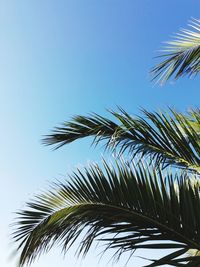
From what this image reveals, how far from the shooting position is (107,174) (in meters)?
2.77

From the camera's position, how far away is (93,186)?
2.79m

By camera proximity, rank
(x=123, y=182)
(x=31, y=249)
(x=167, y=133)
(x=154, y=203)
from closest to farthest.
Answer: (x=154, y=203) < (x=123, y=182) < (x=31, y=249) < (x=167, y=133)

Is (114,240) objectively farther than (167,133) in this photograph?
No

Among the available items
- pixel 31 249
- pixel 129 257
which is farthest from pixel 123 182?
pixel 31 249

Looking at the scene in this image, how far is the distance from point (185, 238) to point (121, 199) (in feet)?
1.64

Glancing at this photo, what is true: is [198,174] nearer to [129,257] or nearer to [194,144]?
[194,144]

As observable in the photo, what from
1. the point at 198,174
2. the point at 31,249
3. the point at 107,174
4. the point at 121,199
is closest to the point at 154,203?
the point at 121,199

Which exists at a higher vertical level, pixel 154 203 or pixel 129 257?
pixel 154 203

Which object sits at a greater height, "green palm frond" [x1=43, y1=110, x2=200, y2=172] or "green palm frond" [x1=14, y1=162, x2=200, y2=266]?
"green palm frond" [x1=43, y1=110, x2=200, y2=172]

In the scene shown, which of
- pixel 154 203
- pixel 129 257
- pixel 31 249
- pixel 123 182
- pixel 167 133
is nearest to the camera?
pixel 129 257

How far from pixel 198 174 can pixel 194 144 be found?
249mm

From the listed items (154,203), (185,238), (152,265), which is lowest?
(152,265)

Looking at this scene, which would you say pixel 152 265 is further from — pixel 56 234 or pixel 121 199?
Result: pixel 56 234

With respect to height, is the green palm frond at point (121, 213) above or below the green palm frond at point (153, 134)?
below
